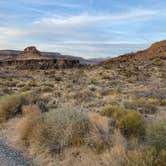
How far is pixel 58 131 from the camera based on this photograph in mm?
10742

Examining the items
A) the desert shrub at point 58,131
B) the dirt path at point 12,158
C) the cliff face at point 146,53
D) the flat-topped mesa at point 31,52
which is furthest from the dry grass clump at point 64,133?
the flat-topped mesa at point 31,52

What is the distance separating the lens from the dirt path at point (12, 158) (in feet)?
31.6

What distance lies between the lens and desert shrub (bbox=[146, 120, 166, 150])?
8.27 m

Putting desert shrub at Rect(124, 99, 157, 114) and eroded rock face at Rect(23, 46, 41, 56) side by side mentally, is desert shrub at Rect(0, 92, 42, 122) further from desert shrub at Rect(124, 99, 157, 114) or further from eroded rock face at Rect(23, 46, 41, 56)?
eroded rock face at Rect(23, 46, 41, 56)

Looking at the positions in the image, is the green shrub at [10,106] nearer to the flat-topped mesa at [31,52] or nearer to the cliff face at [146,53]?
the cliff face at [146,53]

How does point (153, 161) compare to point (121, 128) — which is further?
point (121, 128)

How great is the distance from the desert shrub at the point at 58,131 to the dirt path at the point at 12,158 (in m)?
0.57

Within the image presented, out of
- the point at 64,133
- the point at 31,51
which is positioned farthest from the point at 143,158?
the point at 31,51

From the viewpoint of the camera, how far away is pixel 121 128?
11.6m

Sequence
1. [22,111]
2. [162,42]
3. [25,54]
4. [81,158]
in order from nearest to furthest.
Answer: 1. [81,158]
2. [22,111]
3. [162,42]
4. [25,54]

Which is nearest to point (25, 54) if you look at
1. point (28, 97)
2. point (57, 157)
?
point (28, 97)

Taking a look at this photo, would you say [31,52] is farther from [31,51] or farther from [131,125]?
[131,125]

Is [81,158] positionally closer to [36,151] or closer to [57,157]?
[57,157]

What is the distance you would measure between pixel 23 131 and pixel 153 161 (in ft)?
18.1
